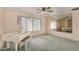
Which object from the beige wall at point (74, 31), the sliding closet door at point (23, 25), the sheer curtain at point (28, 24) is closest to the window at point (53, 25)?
the beige wall at point (74, 31)

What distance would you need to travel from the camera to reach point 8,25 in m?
1.45

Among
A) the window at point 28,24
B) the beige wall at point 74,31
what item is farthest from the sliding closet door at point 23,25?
the beige wall at point 74,31

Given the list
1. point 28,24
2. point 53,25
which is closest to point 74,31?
point 53,25

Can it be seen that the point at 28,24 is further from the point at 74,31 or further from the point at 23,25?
the point at 74,31

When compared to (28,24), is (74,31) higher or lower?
lower

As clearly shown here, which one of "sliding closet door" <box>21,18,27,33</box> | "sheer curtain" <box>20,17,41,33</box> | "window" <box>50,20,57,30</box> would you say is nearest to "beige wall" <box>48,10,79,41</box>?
"window" <box>50,20,57,30</box>

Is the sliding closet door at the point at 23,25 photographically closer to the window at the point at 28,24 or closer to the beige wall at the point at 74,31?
the window at the point at 28,24

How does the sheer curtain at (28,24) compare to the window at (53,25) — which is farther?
the window at (53,25)

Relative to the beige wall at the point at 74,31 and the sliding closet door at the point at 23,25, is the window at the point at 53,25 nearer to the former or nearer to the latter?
the beige wall at the point at 74,31

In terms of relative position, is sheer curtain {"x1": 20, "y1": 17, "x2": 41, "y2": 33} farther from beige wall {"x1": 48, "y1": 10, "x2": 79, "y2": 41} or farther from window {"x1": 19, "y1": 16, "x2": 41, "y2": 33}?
beige wall {"x1": 48, "y1": 10, "x2": 79, "y2": 41}

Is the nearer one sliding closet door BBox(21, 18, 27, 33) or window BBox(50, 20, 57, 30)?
sliding closet door BBox(21, 18, 27, 33)
